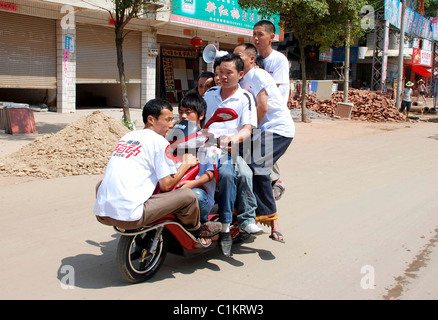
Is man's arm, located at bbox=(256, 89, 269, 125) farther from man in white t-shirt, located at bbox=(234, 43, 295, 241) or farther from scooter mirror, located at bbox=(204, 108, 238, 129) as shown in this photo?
scooter mirror, located at bbox=(204, 108, 238, 129)

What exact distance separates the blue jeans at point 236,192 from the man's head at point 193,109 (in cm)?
43

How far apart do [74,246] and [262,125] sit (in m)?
2.21

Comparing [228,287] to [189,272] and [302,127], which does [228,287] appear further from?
[302,127]

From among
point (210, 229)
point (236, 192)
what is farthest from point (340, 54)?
point (210, 229)

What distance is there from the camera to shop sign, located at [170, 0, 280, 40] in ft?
64.5

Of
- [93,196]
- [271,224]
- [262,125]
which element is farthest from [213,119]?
[93,196]

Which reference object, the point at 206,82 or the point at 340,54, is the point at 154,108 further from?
the point at 340,54

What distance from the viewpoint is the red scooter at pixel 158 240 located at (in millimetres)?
3670

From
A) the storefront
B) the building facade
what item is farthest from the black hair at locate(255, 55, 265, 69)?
the storefront

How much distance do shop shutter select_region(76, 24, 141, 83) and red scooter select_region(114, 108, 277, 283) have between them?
1474 cm

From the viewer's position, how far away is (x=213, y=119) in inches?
169

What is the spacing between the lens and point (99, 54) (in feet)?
60.3

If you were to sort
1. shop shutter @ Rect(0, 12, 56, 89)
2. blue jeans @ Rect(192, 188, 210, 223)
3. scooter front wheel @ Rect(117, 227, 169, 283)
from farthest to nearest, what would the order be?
shop shutter @ Rect(0, 12, 56, 89) → blue jeans @ Rect(192, 188, 210, 223) → scooter front wheel @ Rect(117, 227, 169, 283)

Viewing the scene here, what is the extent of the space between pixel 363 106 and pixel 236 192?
18647 millimetres
